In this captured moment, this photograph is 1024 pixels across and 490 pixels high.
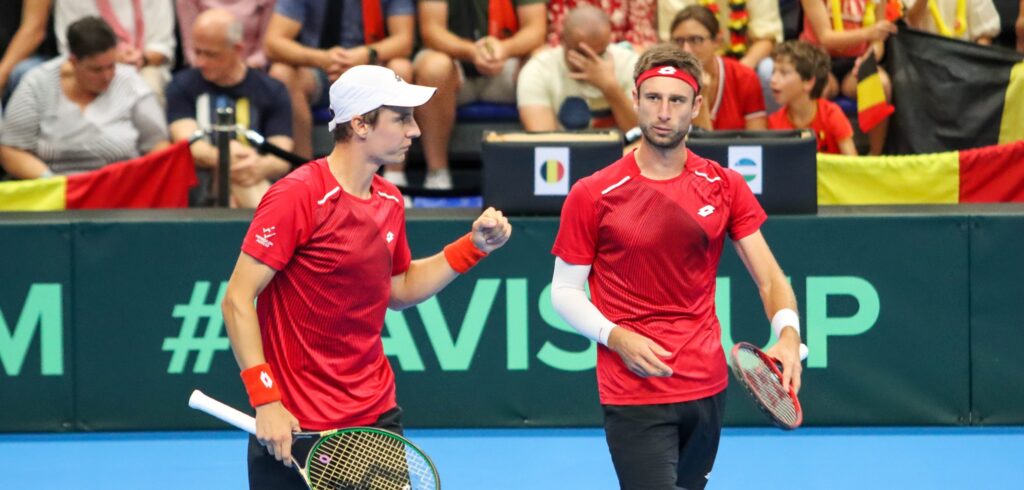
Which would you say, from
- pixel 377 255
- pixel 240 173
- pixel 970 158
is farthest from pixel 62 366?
pixel 970 158

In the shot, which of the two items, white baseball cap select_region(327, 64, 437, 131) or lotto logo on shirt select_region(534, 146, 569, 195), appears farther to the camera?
lotto logo on shirt select_region(534, 146, 569, 195)

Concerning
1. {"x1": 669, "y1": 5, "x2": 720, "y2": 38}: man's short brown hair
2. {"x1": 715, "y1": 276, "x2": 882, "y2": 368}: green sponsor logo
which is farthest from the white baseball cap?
{"x1": 669, "y1": 5, "x2": 720, "y2": 38}: man's short brown hair

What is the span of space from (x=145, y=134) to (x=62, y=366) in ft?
6.42

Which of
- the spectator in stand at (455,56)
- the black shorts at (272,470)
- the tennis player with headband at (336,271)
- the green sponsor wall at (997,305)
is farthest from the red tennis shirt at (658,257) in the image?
the spectator in stand at (455,56)

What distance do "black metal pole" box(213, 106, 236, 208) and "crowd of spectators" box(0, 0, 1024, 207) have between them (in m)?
0.34

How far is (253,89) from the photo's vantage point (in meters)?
9.05

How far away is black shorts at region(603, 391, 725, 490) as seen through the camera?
471cm

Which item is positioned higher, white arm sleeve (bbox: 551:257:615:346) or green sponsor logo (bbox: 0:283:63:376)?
white arm sleeve (bbox: 551:257:615:346)

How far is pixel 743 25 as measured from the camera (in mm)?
9789

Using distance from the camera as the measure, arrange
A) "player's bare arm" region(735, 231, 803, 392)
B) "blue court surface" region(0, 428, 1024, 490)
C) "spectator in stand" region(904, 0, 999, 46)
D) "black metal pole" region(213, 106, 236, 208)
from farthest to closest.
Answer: "spectator in stand" region(904, 0, 999, 46) < "black metal pole" region(213, 106, 236, 208) < "blue court surface" region(0, 428, 1024, 490) < "player's bare arm" region(735, 231, 803, 392)

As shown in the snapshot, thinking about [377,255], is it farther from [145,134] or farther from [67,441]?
[145,134]

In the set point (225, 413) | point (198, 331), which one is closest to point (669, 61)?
point (225, 413)

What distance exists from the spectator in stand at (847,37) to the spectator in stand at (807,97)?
0.55 meters

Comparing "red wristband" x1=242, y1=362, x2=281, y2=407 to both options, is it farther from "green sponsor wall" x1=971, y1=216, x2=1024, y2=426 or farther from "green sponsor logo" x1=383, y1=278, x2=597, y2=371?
"green sponsor wall" x1=971, y1=216, x2=1024, y2=426
